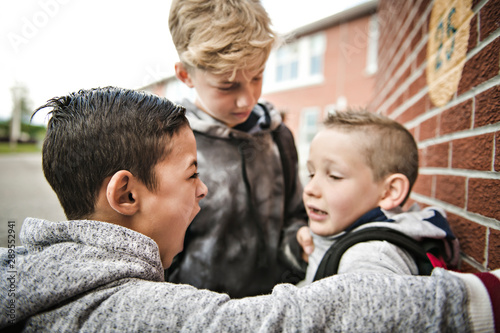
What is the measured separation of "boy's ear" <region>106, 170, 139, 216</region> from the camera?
85 cm

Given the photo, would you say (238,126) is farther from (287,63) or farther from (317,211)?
(287,63)

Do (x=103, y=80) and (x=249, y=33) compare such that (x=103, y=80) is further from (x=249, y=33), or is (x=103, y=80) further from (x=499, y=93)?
(x=499, y=93)

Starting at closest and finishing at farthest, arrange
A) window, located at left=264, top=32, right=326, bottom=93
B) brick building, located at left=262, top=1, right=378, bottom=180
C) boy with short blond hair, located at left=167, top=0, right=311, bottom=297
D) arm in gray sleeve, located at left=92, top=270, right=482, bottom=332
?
arm in gray sleeve, located at left=92, top=270, right=482, bottom=332
boy with short blond hair, located at left=167, top=0, right=311, bottom=297
brick building, located at left=262, top=1, right=378, bottom=180
window, located at left=264, top=32, right=326, bottom=93

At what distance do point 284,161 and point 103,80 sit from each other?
3.00 ft

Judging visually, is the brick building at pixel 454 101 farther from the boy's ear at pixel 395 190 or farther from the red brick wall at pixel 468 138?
the boy's ear at pixel 395 190

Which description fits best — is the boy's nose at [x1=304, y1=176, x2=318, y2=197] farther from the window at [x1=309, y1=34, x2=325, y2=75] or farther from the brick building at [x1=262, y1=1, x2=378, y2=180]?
the window at [x1=309, y1=34, x2=325, y2=75]

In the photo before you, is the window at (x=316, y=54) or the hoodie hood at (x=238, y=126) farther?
the window at (x=316, y=54)

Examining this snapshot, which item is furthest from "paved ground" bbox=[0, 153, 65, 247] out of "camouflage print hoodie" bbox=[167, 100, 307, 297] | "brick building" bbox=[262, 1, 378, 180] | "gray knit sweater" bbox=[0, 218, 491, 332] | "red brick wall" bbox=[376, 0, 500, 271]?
"brick building" bbox=[262, 1, 378, 180]

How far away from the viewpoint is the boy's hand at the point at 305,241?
1376 millimetres

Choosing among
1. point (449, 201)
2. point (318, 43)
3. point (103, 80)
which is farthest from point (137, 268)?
point (318, 43)

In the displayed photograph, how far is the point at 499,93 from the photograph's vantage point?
0.94 m

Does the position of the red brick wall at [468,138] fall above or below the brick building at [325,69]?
below

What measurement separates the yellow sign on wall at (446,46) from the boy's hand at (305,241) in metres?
0.84

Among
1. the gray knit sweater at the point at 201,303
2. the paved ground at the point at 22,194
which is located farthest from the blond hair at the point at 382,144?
the paved ground at the point at 22,194
